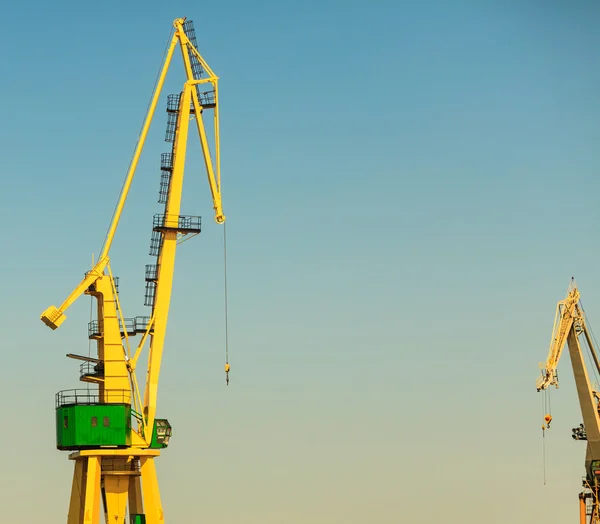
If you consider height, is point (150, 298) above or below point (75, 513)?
above

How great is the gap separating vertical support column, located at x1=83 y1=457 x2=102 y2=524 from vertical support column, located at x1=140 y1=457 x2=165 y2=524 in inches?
123

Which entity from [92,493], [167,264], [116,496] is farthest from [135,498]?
[167,264]

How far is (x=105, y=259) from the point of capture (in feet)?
279

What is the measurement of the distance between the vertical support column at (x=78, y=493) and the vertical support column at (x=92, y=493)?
2.89 feet

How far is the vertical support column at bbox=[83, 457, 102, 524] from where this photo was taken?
8062cm

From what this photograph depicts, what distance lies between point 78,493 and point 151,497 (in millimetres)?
4953

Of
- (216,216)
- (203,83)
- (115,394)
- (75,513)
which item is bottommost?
(75,513)

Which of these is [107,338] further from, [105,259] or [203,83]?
[203,83]

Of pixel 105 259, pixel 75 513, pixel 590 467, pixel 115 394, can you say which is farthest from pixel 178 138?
pixel 590 467

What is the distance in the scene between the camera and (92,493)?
8169cm

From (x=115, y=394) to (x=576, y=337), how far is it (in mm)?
44908

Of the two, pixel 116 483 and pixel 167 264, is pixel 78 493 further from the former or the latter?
pixel 167 264

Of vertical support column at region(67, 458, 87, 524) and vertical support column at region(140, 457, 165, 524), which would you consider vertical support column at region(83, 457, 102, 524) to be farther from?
vertical support column at region(140, 457, 165, 524)

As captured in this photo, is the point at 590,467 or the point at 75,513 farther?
the point at 590,467
